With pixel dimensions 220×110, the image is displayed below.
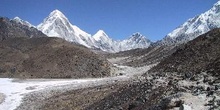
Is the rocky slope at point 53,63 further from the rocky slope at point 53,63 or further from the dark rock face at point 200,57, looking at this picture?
the dark rock face at point 200,57

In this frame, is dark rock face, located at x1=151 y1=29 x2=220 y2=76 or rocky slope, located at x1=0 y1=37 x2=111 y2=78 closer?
dark rock face, located at x1=151 y1=29 x2=220 y2=76

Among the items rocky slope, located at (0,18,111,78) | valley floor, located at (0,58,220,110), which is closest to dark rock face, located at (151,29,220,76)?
valley floor, located at (0,58,220,110)

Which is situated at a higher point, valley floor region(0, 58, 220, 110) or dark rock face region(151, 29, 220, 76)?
dark rock face region(151, 29, 220, 76)

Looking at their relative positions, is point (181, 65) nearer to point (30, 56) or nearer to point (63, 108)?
point (63, 108)

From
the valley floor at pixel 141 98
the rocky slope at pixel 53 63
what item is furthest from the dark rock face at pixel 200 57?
the rocky slope at pixel 53 63

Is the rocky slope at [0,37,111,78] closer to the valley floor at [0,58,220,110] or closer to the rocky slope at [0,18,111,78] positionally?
the rocky slope at [0,18,111,78]

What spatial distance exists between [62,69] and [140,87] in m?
65.3

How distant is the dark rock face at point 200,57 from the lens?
28422 millimetres

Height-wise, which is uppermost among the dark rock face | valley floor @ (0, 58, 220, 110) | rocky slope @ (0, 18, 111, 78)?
rocky slope @ (0, 18, 111, 78)

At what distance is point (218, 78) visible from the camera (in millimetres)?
23844

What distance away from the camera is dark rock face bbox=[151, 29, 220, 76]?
2842 centimetres

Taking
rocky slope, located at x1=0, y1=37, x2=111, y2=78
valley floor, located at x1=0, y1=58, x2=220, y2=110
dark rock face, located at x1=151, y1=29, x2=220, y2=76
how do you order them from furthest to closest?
rocky slope, located at x1=0, y1=37, x2=111, y2=78
dark rock face, located at x1=151, y1=29, x2=220, y2=76
valley floor, located at x1=0, y1=58, x2=220, y2=110

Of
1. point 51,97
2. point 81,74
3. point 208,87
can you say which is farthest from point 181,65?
point 81,74

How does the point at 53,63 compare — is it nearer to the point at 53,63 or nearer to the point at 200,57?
the point at 53,63
